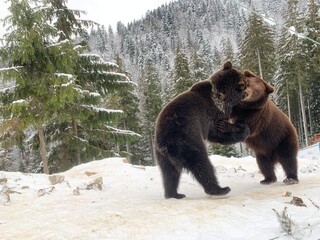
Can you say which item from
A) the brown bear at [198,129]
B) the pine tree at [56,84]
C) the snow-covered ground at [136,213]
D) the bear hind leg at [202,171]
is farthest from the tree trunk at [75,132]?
the bear hind leg at [202,171]

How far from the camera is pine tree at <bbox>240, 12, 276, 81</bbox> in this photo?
32.2 m

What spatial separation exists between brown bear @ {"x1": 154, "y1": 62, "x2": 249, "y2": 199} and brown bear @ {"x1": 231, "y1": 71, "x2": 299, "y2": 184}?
174 millimetres

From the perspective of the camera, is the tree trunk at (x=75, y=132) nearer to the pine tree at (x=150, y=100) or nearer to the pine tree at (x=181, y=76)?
the pine tree at (x=181, y=76)

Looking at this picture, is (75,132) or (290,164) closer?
(290,164)

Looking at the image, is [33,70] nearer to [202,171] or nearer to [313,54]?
[202,171]

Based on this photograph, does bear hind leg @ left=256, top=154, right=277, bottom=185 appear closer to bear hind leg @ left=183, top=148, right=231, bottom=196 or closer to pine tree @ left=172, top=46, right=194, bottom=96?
bear hind leg @ left=183, top=148, right=231, bottom=196

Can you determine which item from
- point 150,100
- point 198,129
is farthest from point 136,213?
point 150,100

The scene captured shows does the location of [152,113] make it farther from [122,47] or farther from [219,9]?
[219,9]

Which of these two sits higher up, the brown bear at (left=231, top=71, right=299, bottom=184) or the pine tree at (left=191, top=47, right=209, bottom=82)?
the pine tree at (left=191, top=47, right=209, bottom=82)

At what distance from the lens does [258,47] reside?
3247 cm

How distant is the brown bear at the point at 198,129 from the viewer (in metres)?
4.02

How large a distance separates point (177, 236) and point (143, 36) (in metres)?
186

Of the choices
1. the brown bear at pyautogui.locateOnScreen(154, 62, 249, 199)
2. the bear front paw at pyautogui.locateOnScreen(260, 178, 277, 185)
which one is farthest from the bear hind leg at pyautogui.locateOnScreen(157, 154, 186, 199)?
the bear front paw at pyautogui.locateOnScreen(260, 178, 277, 185)

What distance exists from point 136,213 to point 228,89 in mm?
2117
